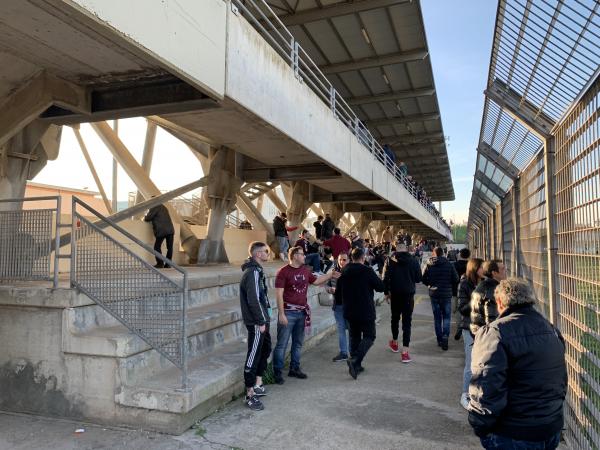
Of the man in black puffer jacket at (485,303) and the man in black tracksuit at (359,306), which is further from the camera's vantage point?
the man in black tracksuit at (359,306)

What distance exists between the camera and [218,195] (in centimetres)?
1158

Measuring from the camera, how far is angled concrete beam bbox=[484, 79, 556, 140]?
466 cm

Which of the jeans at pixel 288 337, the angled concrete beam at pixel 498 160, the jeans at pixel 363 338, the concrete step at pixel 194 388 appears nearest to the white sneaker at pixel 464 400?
the jeans at pixel 363 338

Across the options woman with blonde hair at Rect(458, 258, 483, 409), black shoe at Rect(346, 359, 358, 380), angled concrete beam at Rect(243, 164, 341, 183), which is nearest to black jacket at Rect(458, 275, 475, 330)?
woman with blonde hair at Rect(458, 258, 483, 409)

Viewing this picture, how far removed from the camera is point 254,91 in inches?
263

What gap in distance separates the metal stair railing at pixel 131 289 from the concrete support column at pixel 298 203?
11.8 m

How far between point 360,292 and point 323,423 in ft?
6.89

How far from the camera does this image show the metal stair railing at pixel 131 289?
15.7ft

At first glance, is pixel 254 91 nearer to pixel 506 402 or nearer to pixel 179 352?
pixel 179 352

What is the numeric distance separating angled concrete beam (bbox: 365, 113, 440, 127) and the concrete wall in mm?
11022

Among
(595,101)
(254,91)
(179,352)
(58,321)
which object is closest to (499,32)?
(595,101)

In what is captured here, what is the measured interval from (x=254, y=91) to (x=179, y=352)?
382cm

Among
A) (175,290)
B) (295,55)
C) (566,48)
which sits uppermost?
(295,55)

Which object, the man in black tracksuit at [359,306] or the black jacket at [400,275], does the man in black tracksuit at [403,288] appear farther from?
the man in black tracksuit at [359,306]
